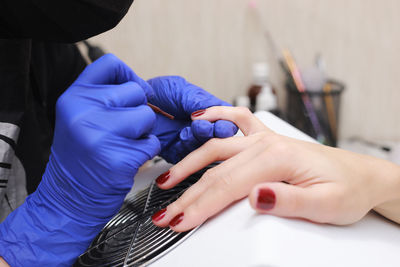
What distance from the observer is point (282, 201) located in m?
0.45

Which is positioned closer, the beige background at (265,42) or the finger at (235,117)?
the finger at (235,117)

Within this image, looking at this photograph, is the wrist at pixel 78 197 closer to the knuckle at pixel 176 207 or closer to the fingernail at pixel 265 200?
the knuckle at pixel 176 207

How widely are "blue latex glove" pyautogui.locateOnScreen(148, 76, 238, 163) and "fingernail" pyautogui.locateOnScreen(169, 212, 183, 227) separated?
169 millimetres

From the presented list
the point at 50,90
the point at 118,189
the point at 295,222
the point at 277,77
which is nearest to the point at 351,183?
the point at 295,222

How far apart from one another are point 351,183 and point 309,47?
1.07m

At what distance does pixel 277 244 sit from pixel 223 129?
28 cm

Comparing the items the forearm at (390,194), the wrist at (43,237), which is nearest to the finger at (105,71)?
the wrist at (43,237)

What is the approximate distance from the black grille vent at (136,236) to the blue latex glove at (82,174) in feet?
0.12

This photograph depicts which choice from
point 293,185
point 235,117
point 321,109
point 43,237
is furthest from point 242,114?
point 321,109

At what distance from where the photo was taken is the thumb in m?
0.45

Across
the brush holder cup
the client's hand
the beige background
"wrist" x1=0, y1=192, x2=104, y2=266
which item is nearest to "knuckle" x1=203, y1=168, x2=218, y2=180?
the client's hand

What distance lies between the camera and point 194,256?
17.8 inches

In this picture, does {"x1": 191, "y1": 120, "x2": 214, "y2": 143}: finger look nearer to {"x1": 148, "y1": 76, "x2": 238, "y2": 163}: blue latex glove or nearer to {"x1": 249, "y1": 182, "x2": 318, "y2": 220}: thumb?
{"x1": 148, "y1": 76, "x2": 238, "y2": 163}: blue latex glove

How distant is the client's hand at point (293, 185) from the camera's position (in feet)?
1.51
